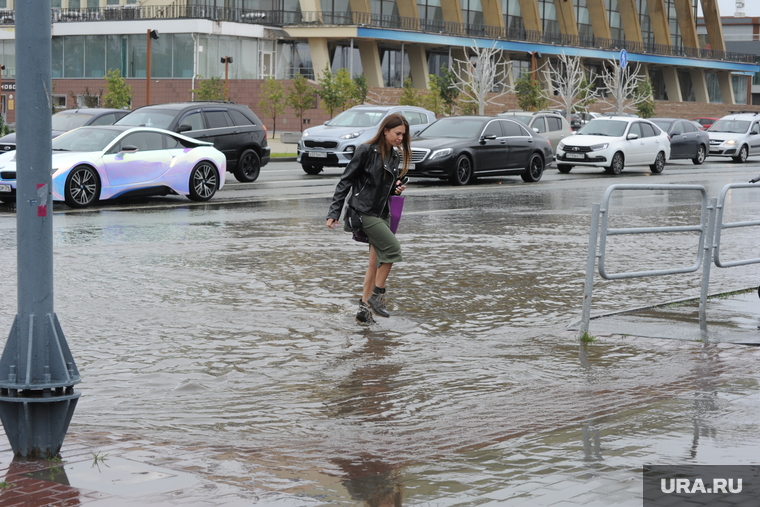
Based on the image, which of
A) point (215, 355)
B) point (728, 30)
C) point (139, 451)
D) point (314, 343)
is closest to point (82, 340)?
point (215, 355)

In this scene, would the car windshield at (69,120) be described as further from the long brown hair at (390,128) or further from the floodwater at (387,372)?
the long brown hair at (390,128)

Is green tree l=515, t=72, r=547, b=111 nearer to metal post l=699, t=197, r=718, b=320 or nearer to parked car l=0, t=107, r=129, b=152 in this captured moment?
parked car l=0, t=107, r=129, b=152

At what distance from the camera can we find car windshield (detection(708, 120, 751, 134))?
1780 inches

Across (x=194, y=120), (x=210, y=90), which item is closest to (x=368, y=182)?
(x=194, y=120)

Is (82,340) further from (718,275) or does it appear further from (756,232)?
(756,232)

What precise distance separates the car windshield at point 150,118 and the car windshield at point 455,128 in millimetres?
6656

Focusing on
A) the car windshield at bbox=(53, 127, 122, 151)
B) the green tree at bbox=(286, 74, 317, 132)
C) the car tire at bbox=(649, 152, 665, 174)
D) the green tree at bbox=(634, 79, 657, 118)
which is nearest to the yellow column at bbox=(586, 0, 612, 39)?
the green tree at bbox=(634, 79, 657, 118)

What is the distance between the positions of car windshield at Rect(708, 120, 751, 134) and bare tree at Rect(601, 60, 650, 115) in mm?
27116

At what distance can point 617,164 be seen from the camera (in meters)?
33.6

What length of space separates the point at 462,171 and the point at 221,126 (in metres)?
5.73

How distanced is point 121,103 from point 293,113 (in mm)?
14575

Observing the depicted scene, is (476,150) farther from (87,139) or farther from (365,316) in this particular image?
(365,316)

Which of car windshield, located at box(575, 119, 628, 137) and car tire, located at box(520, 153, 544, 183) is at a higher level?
car windshield, located at box(575, 119, 628, 137)

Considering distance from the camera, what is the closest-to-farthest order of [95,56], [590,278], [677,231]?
1. [590,278]
2. [677,231]
3. [95,56]
